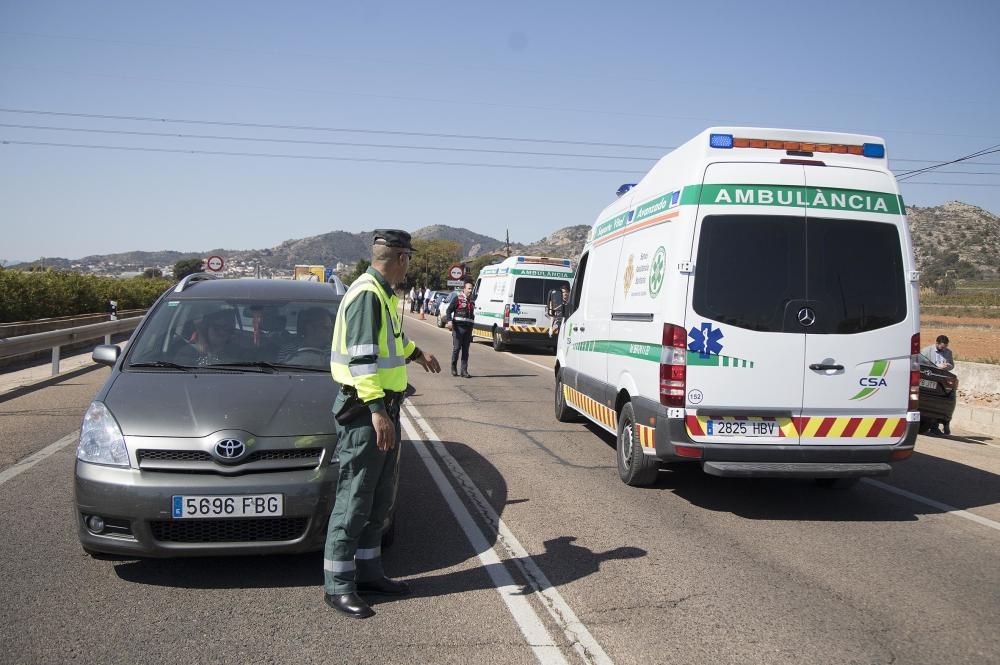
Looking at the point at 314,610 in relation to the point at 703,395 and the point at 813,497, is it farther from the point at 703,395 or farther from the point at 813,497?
the point at 813,497

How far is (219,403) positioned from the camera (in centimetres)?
474

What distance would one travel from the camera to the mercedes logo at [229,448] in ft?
14.3

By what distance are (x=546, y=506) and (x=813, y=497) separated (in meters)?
2.48

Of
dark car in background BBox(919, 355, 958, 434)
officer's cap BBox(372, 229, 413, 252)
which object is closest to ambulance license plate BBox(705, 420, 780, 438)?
officer's cap BBox(372, 229, 413, 252)

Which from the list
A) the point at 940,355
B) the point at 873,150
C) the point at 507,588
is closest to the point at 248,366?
the point at 507,588

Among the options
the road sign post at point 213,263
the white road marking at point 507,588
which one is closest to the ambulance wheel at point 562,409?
the white road marking at point 507,588

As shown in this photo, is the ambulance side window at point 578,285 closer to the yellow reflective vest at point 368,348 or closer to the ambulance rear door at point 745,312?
the ambulance rear door at point 745,312

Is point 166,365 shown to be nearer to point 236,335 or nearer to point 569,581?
point 236,335

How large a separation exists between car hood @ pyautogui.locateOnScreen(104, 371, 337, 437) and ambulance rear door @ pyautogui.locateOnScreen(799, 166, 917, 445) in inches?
145

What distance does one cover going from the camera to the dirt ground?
15.9 meters

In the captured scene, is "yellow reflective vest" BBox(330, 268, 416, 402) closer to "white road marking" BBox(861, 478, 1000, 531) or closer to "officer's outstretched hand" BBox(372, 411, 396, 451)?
"officer's outstretched hand" BBox(372, 411, 396, 451)

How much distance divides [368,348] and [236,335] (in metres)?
2.18

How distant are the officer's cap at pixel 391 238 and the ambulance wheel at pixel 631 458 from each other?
322 cm

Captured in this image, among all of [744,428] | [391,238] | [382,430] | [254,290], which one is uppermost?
[391,238]
